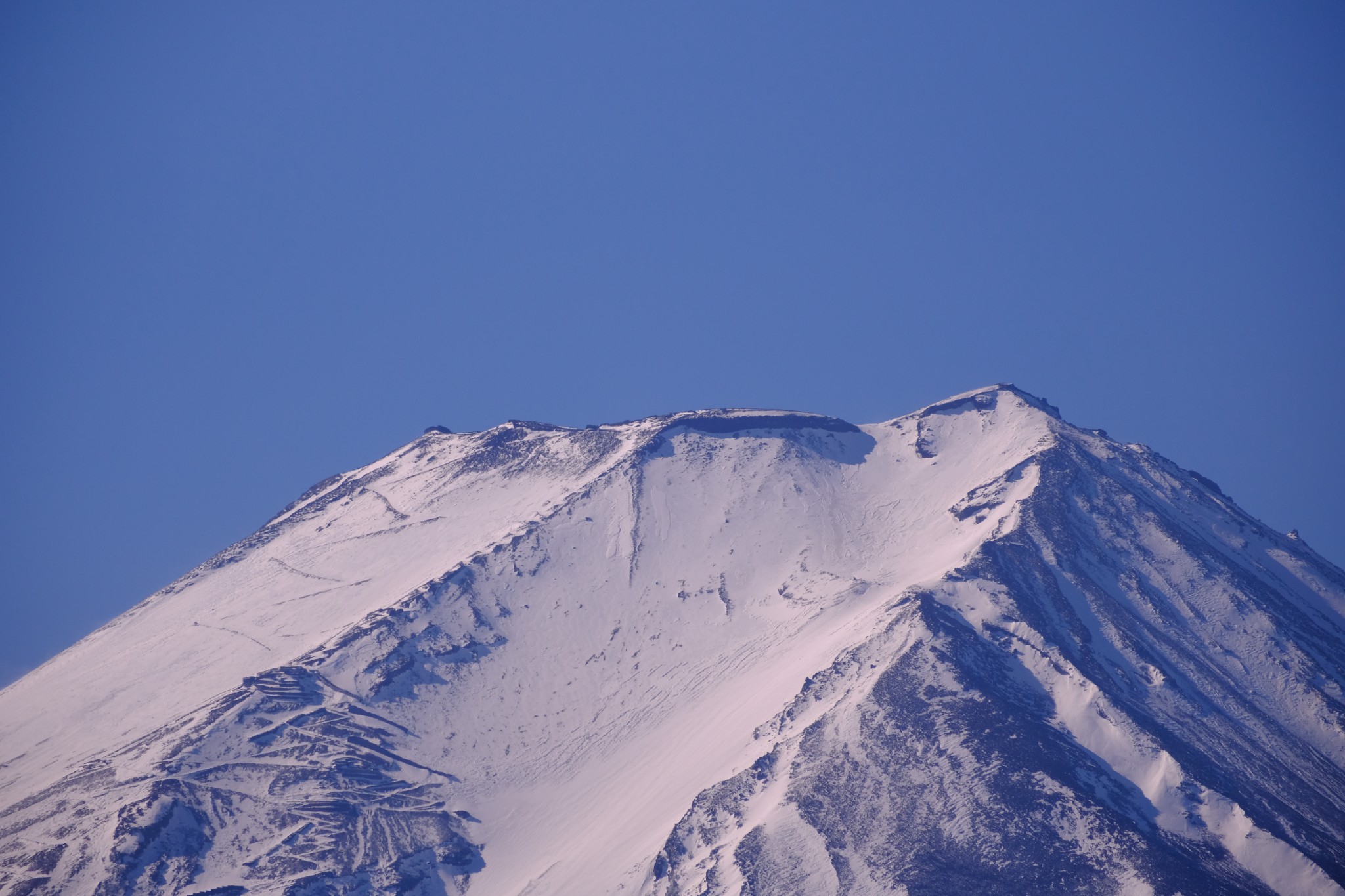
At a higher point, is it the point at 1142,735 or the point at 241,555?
the point at 241,555

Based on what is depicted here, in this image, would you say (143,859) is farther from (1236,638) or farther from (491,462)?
(1236,638)

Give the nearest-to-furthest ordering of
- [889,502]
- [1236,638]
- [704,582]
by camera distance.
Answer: [1236,638], [704,582], [889,502]

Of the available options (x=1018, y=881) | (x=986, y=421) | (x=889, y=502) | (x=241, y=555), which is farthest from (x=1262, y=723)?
(x=241, y=555)

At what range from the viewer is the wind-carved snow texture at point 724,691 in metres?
121

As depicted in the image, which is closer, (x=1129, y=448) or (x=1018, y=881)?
(x=1018, y=881)

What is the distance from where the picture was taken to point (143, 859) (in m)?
125

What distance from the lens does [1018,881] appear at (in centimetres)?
11344

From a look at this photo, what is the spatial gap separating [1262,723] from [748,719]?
46534mm

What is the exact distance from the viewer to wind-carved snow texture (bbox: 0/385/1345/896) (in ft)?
398

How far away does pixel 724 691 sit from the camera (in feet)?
479

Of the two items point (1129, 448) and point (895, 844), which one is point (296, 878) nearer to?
point (895, 844)

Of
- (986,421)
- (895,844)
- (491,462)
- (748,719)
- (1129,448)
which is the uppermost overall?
(491,462)

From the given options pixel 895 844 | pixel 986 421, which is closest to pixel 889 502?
pixel 986 421

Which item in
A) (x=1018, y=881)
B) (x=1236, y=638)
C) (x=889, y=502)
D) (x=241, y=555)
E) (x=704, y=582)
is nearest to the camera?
(x=1018, y=881)
